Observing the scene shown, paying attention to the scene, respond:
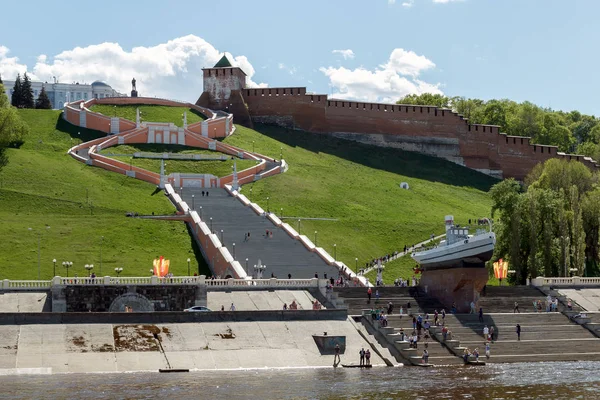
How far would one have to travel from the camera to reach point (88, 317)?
5209 centimetres

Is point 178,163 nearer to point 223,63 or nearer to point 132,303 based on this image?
point 223,63

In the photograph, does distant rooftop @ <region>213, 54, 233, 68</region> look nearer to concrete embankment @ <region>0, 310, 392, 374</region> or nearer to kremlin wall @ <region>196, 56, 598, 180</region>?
kremlin wall @ <region>196, 56, 598, 180</region>

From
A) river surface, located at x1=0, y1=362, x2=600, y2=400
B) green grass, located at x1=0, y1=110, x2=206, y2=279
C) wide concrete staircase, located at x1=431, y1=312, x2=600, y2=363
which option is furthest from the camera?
green grass, located at x1=0, y1=110, x2=206, y2=279

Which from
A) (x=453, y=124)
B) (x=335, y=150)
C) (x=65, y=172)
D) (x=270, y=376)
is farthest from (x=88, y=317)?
(x=453, y=124)

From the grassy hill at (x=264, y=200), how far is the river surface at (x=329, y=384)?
21931 mm

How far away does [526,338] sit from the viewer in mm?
54719

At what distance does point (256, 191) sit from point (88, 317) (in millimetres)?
41618

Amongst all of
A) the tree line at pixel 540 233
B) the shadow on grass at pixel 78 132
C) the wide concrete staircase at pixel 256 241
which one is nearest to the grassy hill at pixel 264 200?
the shadow on grass at pixel 78 132

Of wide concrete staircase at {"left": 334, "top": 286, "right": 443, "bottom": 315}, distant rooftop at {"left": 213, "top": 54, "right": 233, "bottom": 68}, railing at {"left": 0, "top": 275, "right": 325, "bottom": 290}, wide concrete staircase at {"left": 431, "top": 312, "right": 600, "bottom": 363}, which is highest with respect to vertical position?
distant rooftop at {"left": 213, "top": 54, "right": 233, "bottom": 68}

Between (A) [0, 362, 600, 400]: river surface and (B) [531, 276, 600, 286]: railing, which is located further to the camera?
(B) [531, 276, 600, 286]: railing

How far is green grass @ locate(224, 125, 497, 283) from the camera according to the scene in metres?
82.3

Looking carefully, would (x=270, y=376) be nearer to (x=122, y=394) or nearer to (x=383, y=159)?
(x=122, y=394)

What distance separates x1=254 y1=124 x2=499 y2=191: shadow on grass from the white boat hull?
4983cm

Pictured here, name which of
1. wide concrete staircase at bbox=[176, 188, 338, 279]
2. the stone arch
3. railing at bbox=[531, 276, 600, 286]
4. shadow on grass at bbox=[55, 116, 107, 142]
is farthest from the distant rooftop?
the stone arch
